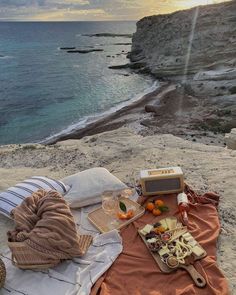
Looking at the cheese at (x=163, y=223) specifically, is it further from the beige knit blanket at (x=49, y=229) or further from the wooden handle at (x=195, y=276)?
the beige knit blanket at (x=49, y=229)

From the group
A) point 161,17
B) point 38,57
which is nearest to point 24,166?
point 161,17

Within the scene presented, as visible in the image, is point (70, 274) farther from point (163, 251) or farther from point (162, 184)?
point (162, 184)

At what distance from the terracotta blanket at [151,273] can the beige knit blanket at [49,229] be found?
0.67m

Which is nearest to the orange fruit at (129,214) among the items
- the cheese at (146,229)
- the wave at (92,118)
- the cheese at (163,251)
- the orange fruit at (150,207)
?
the orange fruit at (150,207)

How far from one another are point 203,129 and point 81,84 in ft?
79.9

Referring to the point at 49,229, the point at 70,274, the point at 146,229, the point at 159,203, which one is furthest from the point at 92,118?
the point at 70,274

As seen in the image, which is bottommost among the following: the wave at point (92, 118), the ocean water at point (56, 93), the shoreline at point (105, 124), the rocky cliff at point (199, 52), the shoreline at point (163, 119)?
the ocean water at point (56, 93)

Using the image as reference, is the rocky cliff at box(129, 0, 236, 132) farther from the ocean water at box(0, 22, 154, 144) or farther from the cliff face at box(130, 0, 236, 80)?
the ocean water at box(0, 22, 154, 144)

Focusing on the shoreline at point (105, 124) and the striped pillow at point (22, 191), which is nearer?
the striped pillow at point (22, 191)

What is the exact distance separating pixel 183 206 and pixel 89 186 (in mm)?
1955

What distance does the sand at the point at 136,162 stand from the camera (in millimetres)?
6664

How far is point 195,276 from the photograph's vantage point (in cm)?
485

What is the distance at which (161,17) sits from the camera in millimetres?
50969

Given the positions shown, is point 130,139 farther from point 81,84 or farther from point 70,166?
point 81,84
